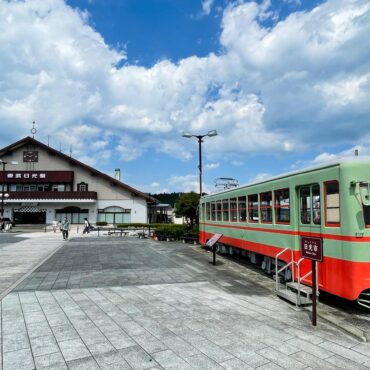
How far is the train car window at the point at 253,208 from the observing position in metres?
11.2

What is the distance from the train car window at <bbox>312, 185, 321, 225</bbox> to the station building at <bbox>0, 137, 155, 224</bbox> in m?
40.6

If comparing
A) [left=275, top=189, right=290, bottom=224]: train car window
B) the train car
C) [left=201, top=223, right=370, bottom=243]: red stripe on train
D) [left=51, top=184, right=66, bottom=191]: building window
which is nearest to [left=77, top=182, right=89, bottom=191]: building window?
[left=51, top=184, right=66, bottom=191]: building window

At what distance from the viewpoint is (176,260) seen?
48.1 ft

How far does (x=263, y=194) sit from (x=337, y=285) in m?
4.19

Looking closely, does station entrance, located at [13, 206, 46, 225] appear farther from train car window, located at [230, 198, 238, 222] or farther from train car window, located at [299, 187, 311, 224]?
train car window, located at [299, 187, 311, 224]

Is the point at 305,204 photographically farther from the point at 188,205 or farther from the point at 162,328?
the point at 188,205

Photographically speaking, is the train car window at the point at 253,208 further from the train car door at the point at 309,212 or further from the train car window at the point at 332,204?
the train car window at the point at 332,204

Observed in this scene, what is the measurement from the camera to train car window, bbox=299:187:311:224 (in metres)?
8.07

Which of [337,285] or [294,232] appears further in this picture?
[294,232]

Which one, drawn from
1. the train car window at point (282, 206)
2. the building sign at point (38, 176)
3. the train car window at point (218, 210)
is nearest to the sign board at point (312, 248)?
the train car window at point (282, 206)

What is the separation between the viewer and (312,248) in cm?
634

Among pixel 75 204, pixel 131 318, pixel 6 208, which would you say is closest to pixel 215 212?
pixel 131 318

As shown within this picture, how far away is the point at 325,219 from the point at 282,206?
2007mm

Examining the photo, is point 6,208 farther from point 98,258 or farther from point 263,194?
point 263,194
